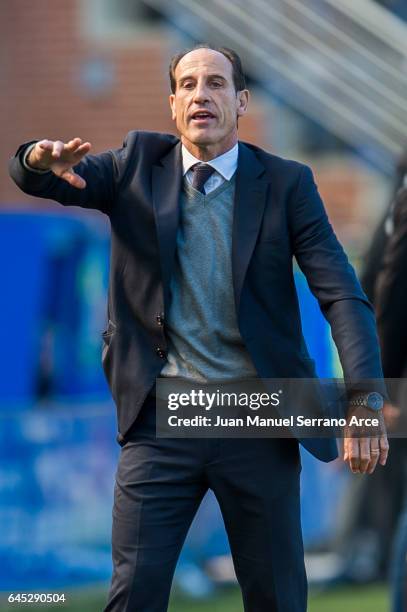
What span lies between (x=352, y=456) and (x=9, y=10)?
958cm

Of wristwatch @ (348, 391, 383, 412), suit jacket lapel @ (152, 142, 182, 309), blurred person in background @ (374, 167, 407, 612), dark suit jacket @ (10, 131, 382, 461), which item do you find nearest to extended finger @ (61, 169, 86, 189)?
dark suit jacket @ (10, 131, 382, 461)

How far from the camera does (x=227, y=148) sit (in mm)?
4375

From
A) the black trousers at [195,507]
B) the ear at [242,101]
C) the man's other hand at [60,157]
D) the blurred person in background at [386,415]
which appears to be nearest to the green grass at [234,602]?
the blurred person in background at [386,415]

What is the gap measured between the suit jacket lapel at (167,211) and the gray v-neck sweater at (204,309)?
2.0 inches

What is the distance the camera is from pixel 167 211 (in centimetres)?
425

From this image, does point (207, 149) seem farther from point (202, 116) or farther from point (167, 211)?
point (167, 211)

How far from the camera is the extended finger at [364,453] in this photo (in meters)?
4.13

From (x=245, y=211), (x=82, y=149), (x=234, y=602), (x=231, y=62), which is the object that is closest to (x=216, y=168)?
(x=245, y=211)

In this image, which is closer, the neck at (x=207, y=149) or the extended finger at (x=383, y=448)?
the extended finger at (x=383, y=448)

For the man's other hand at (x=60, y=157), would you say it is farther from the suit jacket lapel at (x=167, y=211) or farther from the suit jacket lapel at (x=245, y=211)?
the suit jacket lapel at (x=245, y=211)

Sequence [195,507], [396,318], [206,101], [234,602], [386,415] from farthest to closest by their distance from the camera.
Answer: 1. [234,602]
2. [396,318]
3. [386,415]
4. [195,507]
5. [206,101]

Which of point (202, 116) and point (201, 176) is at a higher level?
point (202, 116)

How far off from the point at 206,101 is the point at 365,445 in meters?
1.07

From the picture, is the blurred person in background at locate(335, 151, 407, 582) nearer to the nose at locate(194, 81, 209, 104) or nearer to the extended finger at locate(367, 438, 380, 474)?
the extended finger at locate(367, 438, 380, 474)
